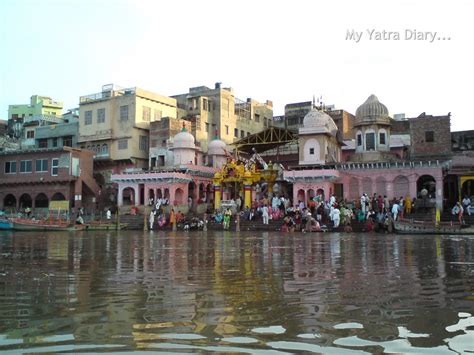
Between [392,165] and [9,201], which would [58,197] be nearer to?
[9,201]

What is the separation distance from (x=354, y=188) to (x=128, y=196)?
877 inches

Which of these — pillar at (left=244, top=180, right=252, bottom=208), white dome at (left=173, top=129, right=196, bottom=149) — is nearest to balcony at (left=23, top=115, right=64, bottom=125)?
white dome at (left=173, top=129, right=196, bottom=149)

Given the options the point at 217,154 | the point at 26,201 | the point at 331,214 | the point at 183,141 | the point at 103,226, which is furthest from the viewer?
the point at 26,201

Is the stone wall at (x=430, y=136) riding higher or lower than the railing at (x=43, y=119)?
lower

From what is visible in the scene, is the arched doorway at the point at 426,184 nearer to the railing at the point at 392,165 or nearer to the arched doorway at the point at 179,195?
the railing at the point at 392,165

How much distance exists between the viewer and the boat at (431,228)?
2764cm

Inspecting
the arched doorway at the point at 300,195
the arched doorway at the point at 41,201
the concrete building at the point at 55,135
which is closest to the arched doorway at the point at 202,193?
the arched doorway at the point at 300,195

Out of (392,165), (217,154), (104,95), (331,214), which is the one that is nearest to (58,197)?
(104,95)

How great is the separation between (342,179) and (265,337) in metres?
37.7

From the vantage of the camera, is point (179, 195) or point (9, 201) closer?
point (179, 195)

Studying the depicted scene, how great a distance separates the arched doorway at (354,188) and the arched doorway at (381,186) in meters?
1.50

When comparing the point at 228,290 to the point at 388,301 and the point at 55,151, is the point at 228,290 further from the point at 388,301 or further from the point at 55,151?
the point at 55,151

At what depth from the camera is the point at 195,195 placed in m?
49.1

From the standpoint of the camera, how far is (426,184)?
42812mm
